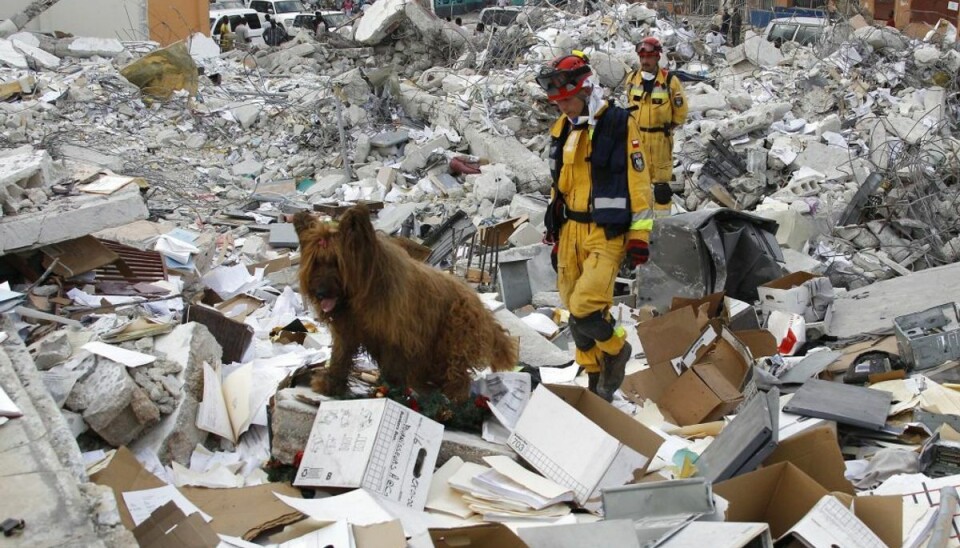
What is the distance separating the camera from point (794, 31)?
1700 centimetres

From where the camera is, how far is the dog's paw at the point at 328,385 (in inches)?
185

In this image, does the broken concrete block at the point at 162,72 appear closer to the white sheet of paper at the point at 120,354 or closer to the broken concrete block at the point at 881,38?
the broken concrete block at the point at 881,38

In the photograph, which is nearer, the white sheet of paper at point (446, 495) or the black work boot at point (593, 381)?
the white sheet of paper at point (446, 495)

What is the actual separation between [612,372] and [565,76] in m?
1.61

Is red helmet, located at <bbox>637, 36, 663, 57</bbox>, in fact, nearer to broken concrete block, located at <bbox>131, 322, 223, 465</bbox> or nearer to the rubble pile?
the rubble pile

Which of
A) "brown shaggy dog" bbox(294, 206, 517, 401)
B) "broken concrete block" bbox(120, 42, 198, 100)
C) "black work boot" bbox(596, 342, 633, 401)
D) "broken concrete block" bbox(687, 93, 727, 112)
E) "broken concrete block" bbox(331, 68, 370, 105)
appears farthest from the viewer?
"broken concrete block" bbox(120, 42, 198, 100)

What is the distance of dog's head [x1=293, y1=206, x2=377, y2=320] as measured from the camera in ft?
13.6

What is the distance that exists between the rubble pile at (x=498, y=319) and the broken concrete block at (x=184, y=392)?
2cm

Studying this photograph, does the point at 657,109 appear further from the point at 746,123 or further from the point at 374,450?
the point at 374,450

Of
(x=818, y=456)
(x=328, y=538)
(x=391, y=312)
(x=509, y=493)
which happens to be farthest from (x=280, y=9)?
(x=328, y=538)

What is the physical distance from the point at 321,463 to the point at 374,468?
0.86 feet

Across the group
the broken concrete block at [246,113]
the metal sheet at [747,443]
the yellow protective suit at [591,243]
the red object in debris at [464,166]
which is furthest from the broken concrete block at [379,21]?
the metal sheet at [747,443]

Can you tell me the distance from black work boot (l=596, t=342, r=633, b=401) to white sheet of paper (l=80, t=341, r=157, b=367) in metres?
2.35

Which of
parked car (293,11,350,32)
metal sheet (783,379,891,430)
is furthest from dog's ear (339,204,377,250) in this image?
parked car (293,11,350,32)
